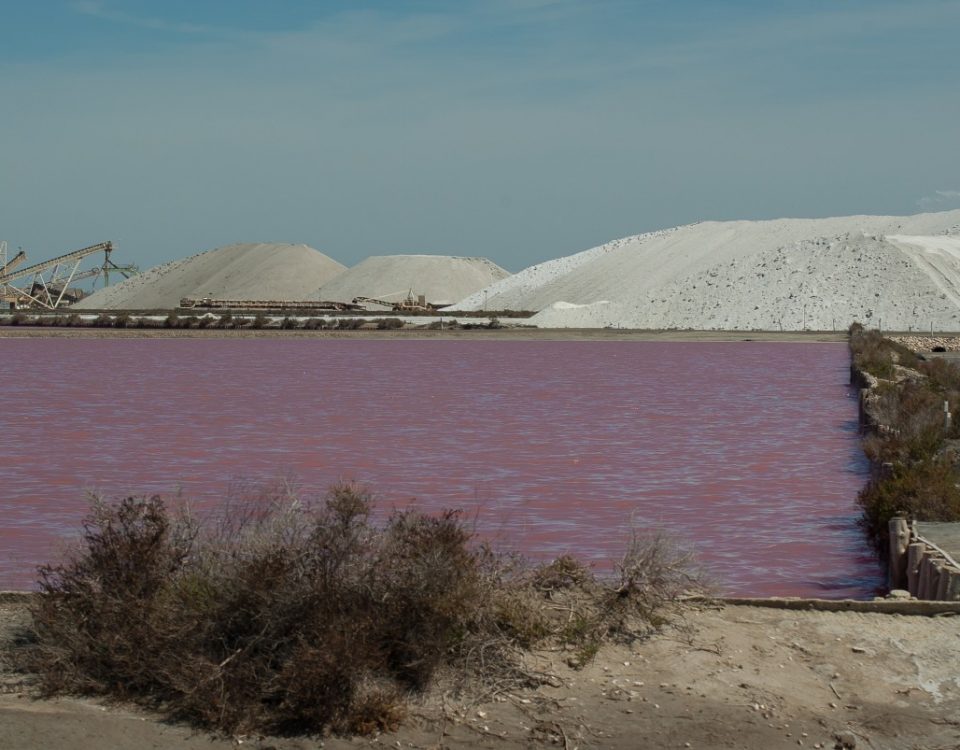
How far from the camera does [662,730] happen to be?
6.57 metres

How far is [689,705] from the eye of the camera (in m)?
6.82

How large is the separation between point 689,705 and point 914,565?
122 inches

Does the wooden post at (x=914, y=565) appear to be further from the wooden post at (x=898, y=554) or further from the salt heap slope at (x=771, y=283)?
the salt heap slope at (x=771, y=283)

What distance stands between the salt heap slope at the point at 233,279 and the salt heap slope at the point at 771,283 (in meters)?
40.2

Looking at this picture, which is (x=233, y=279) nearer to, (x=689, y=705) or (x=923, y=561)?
(x=923, y=561)

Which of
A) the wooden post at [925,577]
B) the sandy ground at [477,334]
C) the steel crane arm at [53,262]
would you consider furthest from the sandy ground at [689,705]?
the steel crane arm at [53,262]

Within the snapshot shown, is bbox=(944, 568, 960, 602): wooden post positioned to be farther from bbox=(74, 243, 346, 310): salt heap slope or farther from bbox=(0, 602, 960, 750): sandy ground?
bbox=(74, 243, 346, 310): salt heap slope

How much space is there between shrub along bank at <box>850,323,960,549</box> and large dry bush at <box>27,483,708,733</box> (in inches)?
178

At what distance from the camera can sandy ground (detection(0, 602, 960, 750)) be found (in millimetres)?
6473

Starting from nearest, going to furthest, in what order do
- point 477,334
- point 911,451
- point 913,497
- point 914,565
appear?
point 914,565, point 913,497, point 911,451, point 477,334

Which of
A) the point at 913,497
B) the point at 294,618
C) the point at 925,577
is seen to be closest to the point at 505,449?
the point at 913,497

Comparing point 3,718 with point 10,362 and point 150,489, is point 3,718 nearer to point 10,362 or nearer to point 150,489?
point 150,489

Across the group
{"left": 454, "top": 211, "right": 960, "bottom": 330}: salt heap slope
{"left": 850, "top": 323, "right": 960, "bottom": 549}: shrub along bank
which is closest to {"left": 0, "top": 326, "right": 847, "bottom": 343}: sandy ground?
{"left": 454, "top": 211, "right": 960, "bottom": 330}: salt heap slope

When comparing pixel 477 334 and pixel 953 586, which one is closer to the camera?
pixel 953 586
